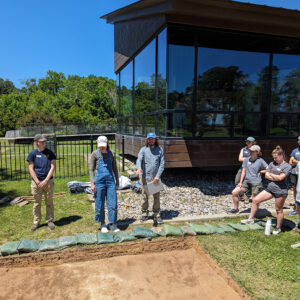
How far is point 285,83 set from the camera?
30.0 ft

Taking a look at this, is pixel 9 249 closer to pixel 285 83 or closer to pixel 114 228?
pixel 114 228

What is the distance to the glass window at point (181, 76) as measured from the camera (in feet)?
25.6

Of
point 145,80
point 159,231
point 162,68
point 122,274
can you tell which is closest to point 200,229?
point 159,231

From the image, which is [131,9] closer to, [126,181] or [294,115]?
[126,181]

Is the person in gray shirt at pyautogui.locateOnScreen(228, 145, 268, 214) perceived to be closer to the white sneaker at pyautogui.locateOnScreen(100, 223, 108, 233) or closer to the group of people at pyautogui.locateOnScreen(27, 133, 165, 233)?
the group of people at pyautogui.locateOnScreen(27, 133, 165, 233)

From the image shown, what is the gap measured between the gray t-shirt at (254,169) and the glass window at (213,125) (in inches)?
101

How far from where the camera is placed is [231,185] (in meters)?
8.46

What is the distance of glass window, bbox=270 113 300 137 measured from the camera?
8828mm

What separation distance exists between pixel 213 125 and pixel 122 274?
18.9ft

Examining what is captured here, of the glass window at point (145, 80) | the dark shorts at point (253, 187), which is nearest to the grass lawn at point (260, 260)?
the dark shorts at point (253, 187)

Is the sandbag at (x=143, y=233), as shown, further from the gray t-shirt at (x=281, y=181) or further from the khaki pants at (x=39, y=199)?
the gray t-shirt at (x=281, y=181)

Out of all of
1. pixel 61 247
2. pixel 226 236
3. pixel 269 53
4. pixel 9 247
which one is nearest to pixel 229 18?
pixel 269 53

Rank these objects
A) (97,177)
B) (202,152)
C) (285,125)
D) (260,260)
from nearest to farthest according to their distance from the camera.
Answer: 1. (260,260)
2. (97,177)
3. (202,152)
4. (285,125)

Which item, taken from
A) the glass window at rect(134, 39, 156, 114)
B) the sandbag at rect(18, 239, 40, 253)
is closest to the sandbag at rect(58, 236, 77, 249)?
the sandbag at rect(18, 239, 40, 253)
